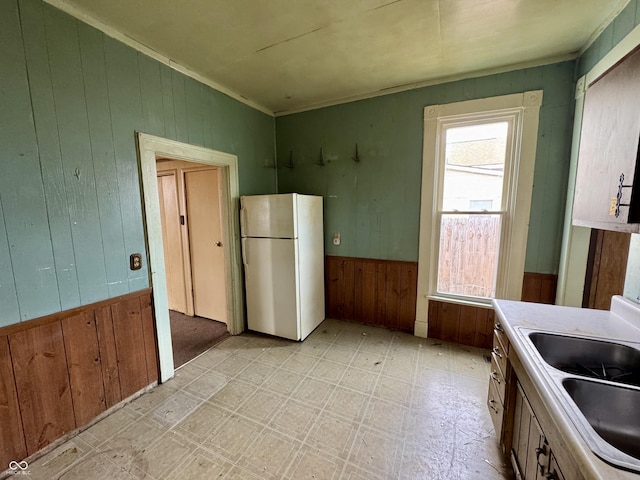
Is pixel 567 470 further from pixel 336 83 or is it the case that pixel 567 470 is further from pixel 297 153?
pixel 297 153

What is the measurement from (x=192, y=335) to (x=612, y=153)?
3618 mm

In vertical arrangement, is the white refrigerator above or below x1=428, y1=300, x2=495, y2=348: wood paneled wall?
above

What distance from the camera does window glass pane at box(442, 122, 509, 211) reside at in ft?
8.05

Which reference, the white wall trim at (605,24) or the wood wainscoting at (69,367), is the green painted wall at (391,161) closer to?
the white wall trim at (605,24)

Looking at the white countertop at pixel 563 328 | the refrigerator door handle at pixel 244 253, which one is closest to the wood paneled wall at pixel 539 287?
the white countertop at pixel 563 328

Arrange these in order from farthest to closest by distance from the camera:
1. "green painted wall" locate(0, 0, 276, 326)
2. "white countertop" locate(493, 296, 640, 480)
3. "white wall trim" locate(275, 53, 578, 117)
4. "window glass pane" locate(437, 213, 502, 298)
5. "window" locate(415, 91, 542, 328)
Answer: "window glass pane" locate(437, 213, 502, 298), "window" locate(415, 91, 542, 328), "white wall trim" locate(275, 53, 578, 117), "green painted wall" locate(0, 0, 276, 326), "white countertop" locate(493, 296, 640, 480)

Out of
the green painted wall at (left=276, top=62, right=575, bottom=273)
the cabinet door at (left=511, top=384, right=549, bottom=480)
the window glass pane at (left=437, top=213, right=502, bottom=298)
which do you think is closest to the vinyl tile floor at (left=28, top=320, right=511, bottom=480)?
the cabinet door at (left=511, top=384, right=549, bottom=480)

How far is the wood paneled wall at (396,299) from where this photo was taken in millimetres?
2568

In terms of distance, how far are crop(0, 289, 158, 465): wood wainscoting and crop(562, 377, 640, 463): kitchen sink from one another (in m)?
2.49

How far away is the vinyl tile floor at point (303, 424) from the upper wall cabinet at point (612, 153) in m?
1.42

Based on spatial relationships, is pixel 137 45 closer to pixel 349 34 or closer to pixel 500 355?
pixel 349 34

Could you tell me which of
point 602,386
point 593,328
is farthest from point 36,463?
point 593,328

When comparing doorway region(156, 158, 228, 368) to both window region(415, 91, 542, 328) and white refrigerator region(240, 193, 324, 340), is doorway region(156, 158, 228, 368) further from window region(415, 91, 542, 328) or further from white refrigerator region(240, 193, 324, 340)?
window region(415, 91, 542, 328)

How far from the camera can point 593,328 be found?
1.34m
